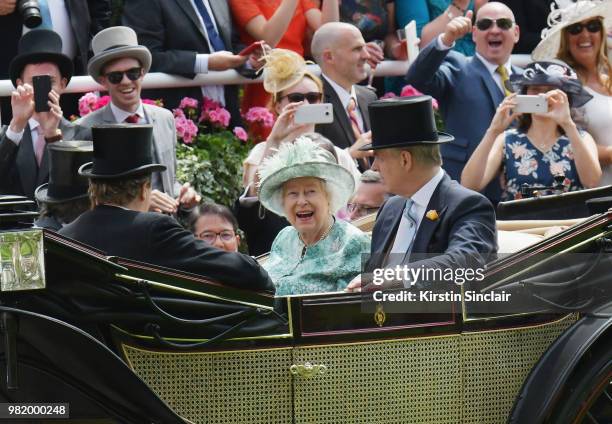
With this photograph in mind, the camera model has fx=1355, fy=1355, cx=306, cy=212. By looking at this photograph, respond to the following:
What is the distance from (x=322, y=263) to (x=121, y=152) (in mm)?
1222

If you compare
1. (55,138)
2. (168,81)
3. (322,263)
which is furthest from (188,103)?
(322,263)

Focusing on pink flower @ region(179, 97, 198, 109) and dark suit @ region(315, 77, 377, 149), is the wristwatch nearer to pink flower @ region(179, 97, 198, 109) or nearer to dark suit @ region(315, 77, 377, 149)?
pink flower @ region(179, 97, 198, 109)

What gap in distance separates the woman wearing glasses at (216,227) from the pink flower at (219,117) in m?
1.64

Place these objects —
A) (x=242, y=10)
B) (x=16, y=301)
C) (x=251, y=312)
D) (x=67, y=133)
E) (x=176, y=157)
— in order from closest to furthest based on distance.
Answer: (x=16, y=301) → (x=251, y=312) → (x=67, y=133) → (x=176, y=157) → (x=242, y=10)

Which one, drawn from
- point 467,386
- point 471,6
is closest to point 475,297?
point 467,386

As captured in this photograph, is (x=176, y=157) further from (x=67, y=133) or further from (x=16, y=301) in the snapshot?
(x=16, y=301)

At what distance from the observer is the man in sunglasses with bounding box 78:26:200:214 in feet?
24.2

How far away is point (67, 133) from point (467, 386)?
291 centimetres

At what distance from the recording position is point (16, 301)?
4707 millimetres

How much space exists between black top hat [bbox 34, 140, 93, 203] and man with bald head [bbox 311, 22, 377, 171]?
2198 millimetres

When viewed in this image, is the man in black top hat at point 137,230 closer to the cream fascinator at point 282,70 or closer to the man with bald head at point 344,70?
the cream fascinator at point 282,70

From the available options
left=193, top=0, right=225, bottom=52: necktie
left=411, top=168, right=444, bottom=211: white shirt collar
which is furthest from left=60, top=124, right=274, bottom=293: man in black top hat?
left=193, top=0, right=225, bottom=52: necktie

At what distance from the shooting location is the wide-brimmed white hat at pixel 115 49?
741cm

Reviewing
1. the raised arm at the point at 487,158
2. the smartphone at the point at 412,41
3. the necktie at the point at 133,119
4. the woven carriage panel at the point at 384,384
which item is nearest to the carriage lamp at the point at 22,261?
the woven carriage panel at the point at 384,384
